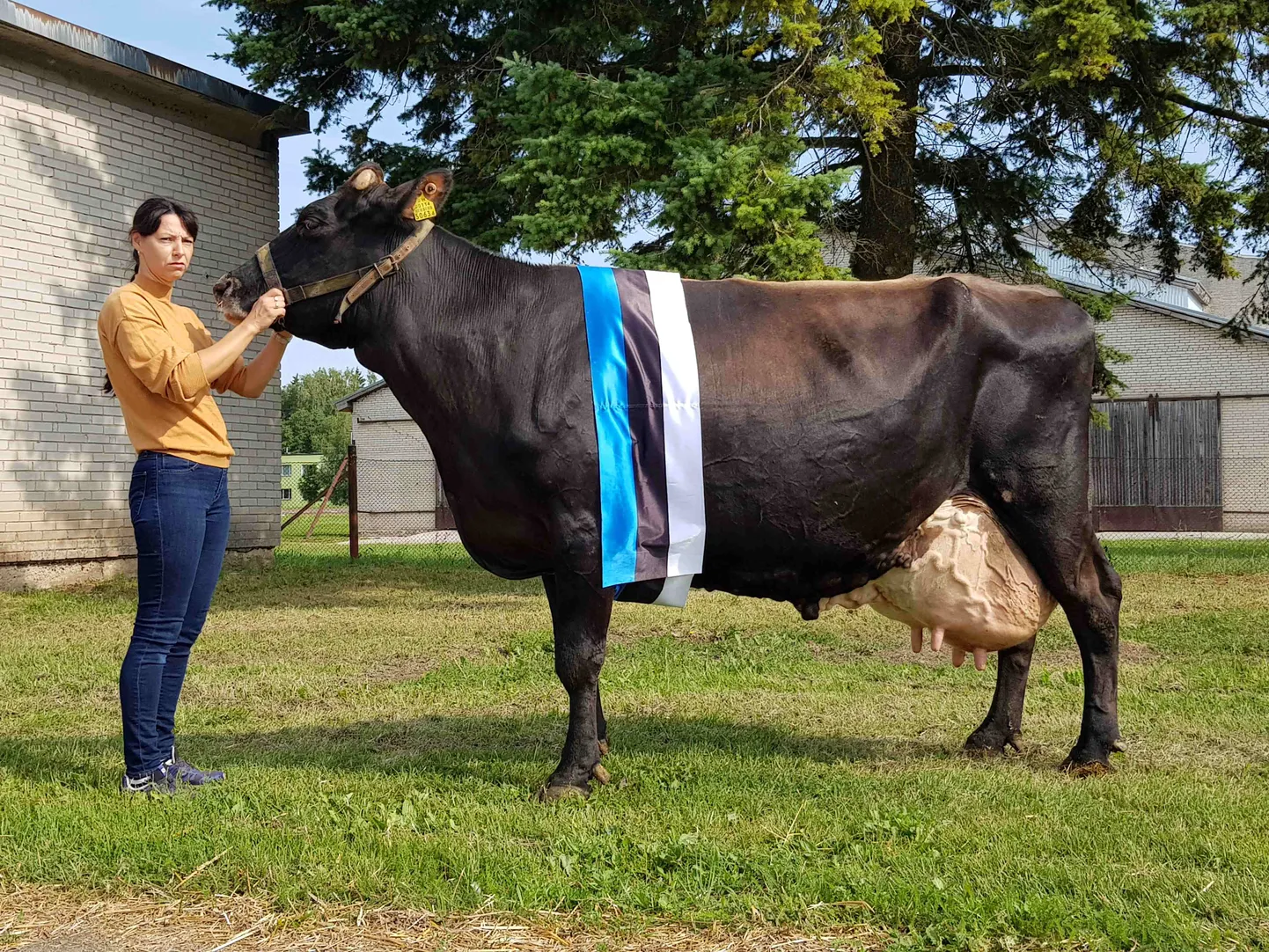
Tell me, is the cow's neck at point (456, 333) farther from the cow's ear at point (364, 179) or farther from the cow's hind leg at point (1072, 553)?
the cow's hind leg at point (1072, 553)

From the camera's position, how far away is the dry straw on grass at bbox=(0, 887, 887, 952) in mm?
Answer: 3164

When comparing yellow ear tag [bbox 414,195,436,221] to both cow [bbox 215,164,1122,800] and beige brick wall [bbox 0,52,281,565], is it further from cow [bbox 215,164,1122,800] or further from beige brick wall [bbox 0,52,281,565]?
beige brick wall [bbox 0,52,281,565]

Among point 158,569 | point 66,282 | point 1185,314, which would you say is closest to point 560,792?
point 158,569

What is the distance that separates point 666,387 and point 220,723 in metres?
3.24

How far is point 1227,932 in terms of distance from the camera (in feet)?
10.2

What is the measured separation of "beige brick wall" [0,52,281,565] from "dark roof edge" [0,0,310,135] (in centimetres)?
64

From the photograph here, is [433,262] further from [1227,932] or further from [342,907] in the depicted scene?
[1227,932]

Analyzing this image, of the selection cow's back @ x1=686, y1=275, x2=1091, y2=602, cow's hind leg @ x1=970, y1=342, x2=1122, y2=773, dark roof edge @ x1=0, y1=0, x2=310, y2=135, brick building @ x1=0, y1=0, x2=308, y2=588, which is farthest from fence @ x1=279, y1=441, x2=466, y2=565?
cow's hind leg @ x1=970, y1=342, x2=1122, y2=773

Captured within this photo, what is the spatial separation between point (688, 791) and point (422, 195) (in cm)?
271

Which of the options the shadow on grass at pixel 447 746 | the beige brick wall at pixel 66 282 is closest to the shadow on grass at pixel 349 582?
the beige brick wall at pixel 66 282

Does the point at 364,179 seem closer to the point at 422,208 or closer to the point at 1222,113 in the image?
the point at 422,208

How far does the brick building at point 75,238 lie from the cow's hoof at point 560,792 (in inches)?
377

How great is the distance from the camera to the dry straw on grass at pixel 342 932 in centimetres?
316

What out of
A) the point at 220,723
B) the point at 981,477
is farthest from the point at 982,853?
the point at 220,723
